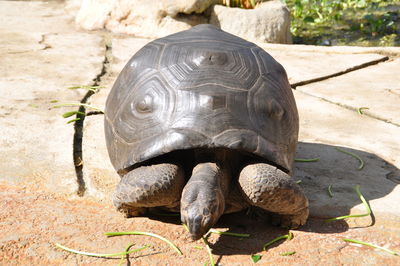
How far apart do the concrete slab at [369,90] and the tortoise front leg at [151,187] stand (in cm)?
186

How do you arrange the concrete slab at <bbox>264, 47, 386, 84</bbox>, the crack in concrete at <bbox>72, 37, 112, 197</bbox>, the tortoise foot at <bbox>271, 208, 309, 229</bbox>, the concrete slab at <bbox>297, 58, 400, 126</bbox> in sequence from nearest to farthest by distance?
1. the tortoise foot at <bbox>271, 208, 309, 229</bbox>
2. the crack in concrete at <bbox>72, 37, 112, 197</bbox>
3. the concrete slab at <bbox>297, 58, 400, 126</bbox>
4. the concrete slab at <bbox>264, 47, 386, 84</bbox>

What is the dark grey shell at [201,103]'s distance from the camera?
2.39 m

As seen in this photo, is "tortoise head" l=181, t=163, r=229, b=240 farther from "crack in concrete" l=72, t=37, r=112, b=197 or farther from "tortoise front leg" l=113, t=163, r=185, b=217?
"crack in concrete" l=72, t=37, r=112, b=197

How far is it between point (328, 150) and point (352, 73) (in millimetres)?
1718

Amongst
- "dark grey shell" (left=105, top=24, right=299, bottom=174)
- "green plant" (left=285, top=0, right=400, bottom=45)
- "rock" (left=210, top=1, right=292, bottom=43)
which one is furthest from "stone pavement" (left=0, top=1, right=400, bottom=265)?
"green plant" (left=285, top=0, right=400, bottom=45)

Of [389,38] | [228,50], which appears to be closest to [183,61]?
[228,50]

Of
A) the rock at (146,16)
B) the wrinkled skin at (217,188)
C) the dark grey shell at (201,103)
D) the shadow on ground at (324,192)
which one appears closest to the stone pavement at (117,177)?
the shadow on ground at (324,192)

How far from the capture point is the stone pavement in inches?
92.2

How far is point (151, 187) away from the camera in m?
2.36

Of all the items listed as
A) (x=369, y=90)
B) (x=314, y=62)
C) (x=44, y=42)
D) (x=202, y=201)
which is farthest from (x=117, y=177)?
(x=44, y=42)

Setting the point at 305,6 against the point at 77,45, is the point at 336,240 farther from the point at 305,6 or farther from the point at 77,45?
the point at 305,6

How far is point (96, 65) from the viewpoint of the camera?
A: 4.86 metres

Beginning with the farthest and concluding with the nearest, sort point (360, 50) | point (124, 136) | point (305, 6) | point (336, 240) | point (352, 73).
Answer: point (305, 6), point (360, 50), point (352, 73), point (124, 136), point (336, 240)

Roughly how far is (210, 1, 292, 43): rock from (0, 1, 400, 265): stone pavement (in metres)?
0.50
